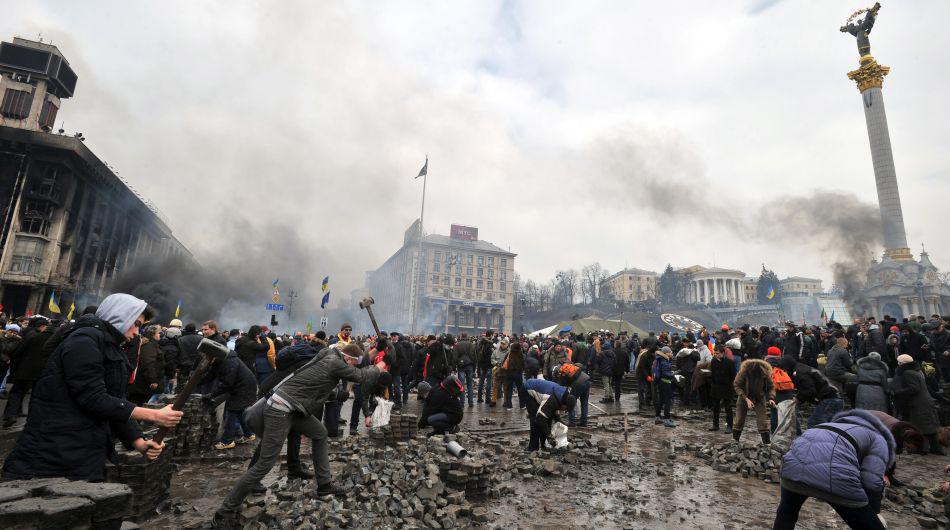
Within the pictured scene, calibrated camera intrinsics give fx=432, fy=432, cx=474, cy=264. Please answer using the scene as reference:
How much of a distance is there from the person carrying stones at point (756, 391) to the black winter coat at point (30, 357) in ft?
49.0

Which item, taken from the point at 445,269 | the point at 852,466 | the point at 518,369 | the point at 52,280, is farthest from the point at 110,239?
the point at 852,466

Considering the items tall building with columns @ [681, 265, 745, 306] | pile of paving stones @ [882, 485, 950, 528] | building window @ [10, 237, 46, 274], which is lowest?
pile of paving stones @ [882, 485, 950, 528]

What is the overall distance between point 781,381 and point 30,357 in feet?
53.9

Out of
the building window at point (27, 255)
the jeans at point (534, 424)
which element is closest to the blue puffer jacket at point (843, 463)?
the jeans at point (534, 424)

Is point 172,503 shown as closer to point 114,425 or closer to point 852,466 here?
point 114,425

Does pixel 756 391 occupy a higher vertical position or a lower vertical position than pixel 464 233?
lower

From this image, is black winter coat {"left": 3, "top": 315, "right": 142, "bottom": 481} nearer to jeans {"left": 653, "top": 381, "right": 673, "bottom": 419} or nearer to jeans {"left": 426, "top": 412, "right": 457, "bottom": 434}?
jeans {"left": 426, "top": 412, "right": 457, "bottom": 434}

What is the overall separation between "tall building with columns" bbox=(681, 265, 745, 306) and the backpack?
111971 mm

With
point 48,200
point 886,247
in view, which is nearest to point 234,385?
point 48,200

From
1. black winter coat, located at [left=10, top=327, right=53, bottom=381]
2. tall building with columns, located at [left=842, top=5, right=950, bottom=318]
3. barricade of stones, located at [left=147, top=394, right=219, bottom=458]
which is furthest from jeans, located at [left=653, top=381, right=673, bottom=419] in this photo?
tall building with columns, located at [left=842, top=5, right=950, bottom=318]

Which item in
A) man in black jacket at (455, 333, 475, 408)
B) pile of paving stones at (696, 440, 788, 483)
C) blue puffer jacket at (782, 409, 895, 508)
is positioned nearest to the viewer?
blue puffer jacket at (782, 409, 895, 508)

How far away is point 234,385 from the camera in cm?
783

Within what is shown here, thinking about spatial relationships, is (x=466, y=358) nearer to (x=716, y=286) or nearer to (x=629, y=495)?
(x=629, y=495)

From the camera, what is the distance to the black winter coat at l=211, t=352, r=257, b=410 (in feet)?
24.9
